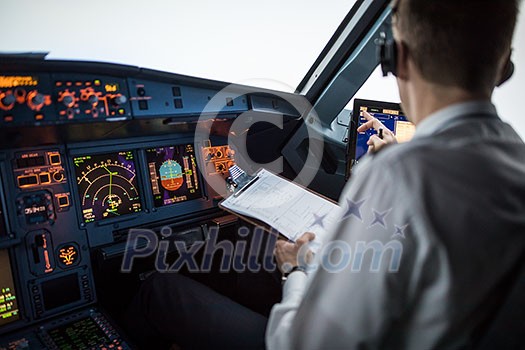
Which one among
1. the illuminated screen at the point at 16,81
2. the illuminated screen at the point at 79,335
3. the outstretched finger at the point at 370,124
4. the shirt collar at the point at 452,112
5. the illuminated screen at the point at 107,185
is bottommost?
the illuminated screen at the point at 79,335

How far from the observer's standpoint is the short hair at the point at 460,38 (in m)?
0.76

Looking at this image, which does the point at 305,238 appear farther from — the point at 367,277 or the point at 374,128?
the point at 374,128

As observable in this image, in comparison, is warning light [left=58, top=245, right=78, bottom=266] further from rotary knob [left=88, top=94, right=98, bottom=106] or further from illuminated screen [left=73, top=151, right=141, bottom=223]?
rotary knob [left=88, top=94, right=98, bottom=106]

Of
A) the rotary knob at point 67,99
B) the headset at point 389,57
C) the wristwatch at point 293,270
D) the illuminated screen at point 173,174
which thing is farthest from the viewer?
the illuminated screen at point 173,174

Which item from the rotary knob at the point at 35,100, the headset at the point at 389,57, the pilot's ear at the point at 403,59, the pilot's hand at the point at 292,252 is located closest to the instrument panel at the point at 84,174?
the rotary knob at the point at 35,100

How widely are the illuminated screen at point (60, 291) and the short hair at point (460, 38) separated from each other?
1612mm

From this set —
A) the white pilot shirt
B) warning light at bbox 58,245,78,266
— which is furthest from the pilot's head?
warning light at bbox 58,245,78,266

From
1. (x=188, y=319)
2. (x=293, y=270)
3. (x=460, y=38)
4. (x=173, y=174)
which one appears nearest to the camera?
(x=460, y=38)

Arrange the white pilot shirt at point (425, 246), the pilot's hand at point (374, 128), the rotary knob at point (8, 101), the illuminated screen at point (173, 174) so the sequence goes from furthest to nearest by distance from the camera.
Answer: the illuminated screen at point (173, 174) → the pilot's hand at point (374, 128) → the rotary knob at point (8, 101) → the white pilot shirt at point (425, 246)

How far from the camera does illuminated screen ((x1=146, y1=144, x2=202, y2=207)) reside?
6.58 ft

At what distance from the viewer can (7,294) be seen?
1.61 m

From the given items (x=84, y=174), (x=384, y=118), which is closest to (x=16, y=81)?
(x=84, y=174)

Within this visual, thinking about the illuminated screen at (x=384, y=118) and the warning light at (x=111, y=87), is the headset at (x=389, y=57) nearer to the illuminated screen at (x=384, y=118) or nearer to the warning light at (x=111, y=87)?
the illuminated screen at (x=384, y=118)

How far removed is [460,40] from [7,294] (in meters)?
1.74
